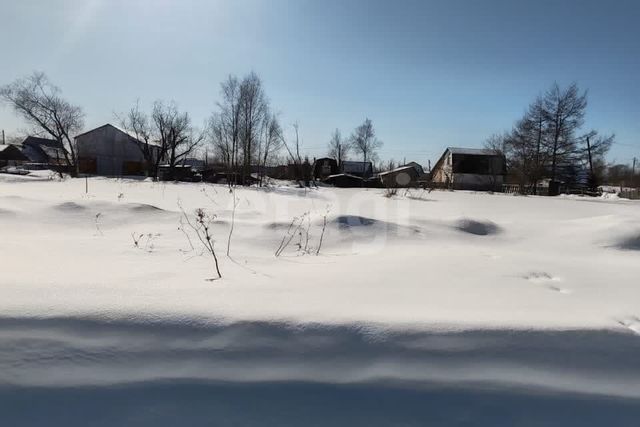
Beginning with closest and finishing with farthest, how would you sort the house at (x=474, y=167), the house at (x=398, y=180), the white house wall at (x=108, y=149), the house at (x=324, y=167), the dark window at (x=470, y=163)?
the house at (x=398, y=180) → the white house wall at (x=108, y=149) → the house at (x=474, y=167) → the dark window at (x=470, y=163) → the house at (x=324, y=167)

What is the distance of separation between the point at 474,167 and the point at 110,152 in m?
42.6

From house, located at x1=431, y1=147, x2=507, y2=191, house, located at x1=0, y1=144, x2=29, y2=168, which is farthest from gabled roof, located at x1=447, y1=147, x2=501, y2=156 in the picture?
house, located at x1=0, y1=144, x2=29, y2=168

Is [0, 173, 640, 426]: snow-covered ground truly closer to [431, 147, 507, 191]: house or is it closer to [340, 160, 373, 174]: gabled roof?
[431, 147, 507, 191]: house

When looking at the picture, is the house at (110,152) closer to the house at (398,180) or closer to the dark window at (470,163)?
the house at (398,180)

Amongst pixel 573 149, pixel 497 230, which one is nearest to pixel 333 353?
pixel 497 230

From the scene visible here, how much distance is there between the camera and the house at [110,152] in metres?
40.1

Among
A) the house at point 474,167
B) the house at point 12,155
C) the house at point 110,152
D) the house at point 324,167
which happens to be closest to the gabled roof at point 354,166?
the house at point 324,167

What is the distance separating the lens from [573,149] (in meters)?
34.3

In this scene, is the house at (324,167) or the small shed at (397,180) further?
the house at (324,167)

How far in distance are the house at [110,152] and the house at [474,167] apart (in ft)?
113

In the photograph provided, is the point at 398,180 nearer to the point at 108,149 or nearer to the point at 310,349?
the point at 310,349

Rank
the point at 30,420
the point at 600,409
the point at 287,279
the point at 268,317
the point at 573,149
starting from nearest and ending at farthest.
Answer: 1. the point at 30,420
2. the point at 600,409
3. the point at 268,317
4. the point at 287,279
5. the point at 573,149

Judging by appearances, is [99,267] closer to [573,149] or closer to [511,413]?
[511,413]

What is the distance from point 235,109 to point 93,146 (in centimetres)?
1964
